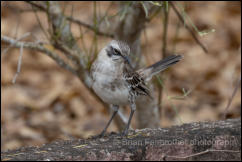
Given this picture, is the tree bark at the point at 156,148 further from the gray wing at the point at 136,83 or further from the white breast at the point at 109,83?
the gray wing at the point at 136,83

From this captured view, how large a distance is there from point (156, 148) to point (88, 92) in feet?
17.3

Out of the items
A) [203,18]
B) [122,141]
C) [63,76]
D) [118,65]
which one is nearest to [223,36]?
[203,18]

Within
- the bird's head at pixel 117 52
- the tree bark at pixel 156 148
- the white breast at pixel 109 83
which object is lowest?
the tree bark at pixel 156 148

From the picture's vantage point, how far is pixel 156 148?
3705 millimetres

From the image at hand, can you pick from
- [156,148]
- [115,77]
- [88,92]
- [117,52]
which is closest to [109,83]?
[115,77]

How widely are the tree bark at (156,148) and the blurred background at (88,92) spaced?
2.56 metres

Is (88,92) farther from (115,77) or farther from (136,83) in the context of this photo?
(115,77)

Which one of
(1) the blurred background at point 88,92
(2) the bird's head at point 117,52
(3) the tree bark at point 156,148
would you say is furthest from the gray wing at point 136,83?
(1) the blurred background at point 88,92

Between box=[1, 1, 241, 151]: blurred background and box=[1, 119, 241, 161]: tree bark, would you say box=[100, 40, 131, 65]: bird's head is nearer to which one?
box=[1, 119, 241, 161]: tree bark

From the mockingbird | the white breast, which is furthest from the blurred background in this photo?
the white breast

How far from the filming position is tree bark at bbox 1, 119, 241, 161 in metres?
3.64

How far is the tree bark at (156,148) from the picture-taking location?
11.9 feet

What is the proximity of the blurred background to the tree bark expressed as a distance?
2.56m

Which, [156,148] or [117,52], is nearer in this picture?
[156,148]
